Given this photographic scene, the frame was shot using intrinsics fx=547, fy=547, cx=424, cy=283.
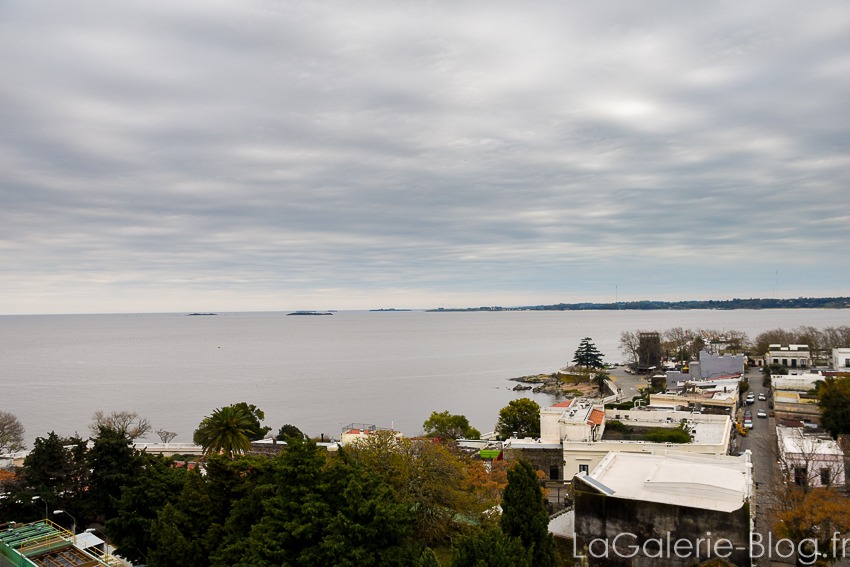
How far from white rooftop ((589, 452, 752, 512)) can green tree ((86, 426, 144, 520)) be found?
Answer: 2238 cm

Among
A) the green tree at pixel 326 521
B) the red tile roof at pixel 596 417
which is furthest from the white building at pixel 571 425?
the green tree at pixel 326 521

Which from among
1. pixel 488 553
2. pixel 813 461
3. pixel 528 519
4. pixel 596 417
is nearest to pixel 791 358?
pixel 596 417

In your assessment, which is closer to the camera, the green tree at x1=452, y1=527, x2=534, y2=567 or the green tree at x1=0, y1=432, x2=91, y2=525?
the green tree at x1=452, y1=527, x2=534, y2=567

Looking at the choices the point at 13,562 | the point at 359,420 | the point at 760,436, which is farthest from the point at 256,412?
the point at 760,436

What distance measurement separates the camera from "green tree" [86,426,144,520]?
2694 centimetres

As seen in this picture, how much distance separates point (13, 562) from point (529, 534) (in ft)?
67.3

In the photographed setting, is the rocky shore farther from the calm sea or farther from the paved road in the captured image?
the paved road

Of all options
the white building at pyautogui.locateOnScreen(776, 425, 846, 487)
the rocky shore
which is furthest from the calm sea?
the white building at pyautogui.locateOnScreen(776, 425, 846, 487)

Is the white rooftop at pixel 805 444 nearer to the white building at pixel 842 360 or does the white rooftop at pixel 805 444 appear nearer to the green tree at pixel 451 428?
the green tree at pixel 451 428

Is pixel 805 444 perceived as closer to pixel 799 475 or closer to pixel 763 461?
pixel 763 461

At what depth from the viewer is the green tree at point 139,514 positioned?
22844 mm

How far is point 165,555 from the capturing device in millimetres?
20078

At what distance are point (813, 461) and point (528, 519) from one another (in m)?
22.7

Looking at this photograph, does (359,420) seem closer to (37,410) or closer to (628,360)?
(37,410)
